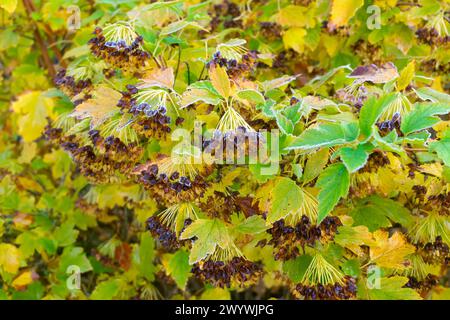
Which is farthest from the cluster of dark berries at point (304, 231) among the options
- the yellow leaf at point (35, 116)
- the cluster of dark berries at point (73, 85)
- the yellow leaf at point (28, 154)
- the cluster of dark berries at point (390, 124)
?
the yellow leaf at point (28, 154)

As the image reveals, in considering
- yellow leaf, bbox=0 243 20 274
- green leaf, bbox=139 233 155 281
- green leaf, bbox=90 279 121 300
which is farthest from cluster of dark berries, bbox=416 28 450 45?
yellow leaf, bbox=0 243 20 274

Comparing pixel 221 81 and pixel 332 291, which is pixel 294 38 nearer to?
A: pixel 221 81

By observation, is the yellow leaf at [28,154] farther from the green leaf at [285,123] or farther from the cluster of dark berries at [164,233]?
the green leaf at [285,123]

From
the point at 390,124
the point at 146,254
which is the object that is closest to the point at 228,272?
the point at 390,124

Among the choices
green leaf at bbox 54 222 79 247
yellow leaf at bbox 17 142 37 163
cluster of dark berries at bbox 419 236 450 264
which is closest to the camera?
cluster of dark berries at bbox 419 236 450 264

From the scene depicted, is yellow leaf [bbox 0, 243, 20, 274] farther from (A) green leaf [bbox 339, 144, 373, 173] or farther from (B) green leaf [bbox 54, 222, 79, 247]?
(A) green leaf [bbox 339, 144, 373, 173]
